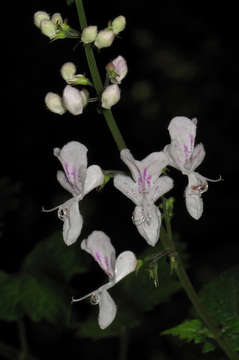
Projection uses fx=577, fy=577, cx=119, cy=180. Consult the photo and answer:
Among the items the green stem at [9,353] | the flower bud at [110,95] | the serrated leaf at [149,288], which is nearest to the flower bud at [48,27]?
the flower bud at [110,95]

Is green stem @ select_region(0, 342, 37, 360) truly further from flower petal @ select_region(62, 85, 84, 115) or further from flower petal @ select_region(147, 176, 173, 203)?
flower petal @ select_region(62, 85, 84, 115)

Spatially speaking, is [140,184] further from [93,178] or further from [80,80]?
[80,80]

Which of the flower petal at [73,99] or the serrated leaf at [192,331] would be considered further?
the serrated leaf at [192,331]

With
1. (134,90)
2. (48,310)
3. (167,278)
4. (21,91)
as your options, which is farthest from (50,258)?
(134,90)

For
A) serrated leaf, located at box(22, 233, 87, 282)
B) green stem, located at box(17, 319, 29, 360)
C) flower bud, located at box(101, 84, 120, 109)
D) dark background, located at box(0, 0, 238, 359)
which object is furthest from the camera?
dark background, located at box(0, 0, 238, 359)

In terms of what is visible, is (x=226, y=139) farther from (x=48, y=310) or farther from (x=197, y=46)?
(x=48, y=310)

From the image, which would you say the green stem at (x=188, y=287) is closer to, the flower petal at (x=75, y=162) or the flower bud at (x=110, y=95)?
the flower petal at (x=75, y=162)

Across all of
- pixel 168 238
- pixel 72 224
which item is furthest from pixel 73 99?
pixel 168 238

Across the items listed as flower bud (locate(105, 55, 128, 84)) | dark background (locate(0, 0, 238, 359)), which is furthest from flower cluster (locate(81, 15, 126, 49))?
dark background (locate(0, 0, 238, 359))
